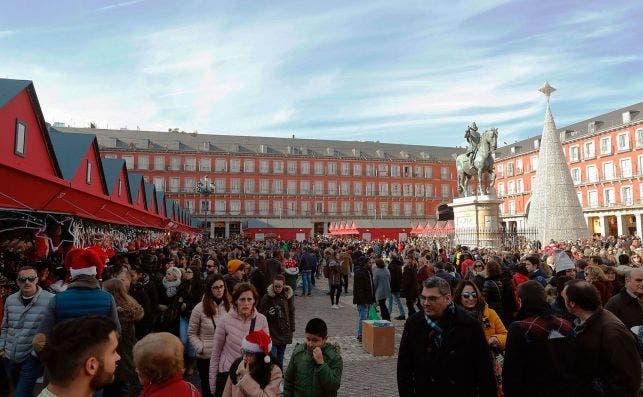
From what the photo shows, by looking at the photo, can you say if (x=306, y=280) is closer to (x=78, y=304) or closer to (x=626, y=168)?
(x=78, y=304)

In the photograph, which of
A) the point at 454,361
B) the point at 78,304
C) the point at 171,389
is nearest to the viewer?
the point at 171,389

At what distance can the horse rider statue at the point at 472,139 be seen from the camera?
21.5 metres

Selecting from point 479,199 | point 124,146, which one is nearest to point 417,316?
point 479,199

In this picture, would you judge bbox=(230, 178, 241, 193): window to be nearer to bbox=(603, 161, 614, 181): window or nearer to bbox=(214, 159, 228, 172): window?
bbox=(214, 159, 228, 172): window

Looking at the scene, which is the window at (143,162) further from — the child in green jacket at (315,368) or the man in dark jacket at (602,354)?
the man in dark jacket at (602,354)

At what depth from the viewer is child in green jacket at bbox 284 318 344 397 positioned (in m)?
3.66

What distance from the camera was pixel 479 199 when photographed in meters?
20.5

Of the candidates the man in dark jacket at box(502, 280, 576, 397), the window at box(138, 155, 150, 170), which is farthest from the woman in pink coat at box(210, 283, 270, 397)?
the window at box(138, 155, 150, 170)

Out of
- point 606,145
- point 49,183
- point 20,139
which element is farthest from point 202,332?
point 606,145

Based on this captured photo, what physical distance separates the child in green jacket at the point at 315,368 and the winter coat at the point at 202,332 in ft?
4.86

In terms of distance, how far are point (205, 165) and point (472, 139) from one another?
50578 mm

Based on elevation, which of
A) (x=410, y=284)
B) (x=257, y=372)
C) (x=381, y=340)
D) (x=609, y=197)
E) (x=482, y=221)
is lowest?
(x=381, y=340)

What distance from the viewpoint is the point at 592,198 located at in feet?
167

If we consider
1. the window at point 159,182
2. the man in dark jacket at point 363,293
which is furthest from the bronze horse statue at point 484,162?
the window at point 159,182
